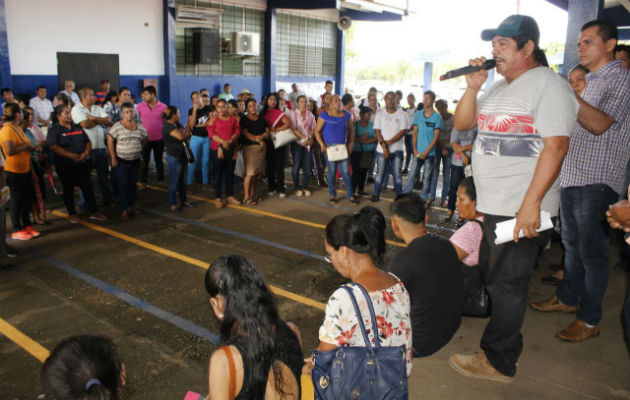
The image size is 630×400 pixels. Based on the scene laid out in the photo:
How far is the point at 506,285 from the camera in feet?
11.0

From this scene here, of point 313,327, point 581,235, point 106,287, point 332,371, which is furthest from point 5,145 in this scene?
point 581,235

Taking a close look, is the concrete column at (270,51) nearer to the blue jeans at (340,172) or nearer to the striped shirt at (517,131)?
the blue jeans at (340,172)

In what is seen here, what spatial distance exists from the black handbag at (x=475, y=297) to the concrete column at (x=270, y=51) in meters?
16.1

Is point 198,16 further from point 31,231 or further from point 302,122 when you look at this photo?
point 31,231

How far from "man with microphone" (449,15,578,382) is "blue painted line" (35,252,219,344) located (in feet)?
7.39

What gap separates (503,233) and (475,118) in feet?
2.79

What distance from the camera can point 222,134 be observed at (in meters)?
8.82

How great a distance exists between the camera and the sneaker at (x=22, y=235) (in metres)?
6.97

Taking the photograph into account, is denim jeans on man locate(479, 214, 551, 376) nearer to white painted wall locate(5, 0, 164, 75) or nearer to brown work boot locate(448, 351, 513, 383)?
brown work boot locate(448, 351, 513, 383)

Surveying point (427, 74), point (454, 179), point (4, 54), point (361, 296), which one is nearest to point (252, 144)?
point (454, 179)

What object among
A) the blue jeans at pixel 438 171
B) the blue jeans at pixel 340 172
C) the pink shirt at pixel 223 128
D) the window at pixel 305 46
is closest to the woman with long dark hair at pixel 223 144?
the pink shirt at pixel 223 128

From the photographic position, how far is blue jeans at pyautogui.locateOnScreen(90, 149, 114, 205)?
8.40 meters

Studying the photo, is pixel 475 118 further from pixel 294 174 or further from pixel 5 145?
pixel 294 174

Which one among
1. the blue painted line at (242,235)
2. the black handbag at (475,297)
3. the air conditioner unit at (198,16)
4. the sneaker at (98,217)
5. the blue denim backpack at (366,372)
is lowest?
the blue painted line at (242,235)
